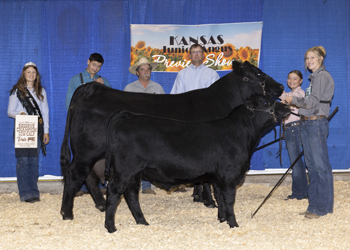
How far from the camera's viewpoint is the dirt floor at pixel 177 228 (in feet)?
11.7

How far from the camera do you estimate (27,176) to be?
584cm

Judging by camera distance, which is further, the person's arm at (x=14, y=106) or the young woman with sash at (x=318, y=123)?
the person's arm at (x=14, y=106)

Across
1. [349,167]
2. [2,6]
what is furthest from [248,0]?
[2,6]

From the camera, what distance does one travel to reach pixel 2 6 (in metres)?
6.68

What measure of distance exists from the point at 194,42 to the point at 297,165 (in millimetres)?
2934

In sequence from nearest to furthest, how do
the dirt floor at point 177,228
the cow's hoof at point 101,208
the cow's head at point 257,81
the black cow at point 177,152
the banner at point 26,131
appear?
the dirt floor at point 177,228 < the black cow at point 177,152 < the cow's hoof at point 101,208 < the cow's head at point 257,81 < the banner at point 26,131

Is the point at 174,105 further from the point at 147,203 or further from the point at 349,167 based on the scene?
the point at 349,167

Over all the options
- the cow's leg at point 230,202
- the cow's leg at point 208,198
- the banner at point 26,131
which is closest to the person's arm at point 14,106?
the banner at point 26,131

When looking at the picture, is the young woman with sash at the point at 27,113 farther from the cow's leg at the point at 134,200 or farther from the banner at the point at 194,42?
the cow's leg at the point at 134,200

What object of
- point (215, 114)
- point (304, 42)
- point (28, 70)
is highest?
point (304, 42)

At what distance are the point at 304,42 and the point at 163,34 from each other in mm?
2770

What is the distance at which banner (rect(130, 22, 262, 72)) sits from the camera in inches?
268

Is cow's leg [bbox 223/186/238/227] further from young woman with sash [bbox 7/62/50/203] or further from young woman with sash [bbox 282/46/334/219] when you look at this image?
young woman with sash [bbox 7/62/50/203]

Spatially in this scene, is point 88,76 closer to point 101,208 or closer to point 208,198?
point 101,208
